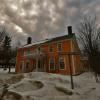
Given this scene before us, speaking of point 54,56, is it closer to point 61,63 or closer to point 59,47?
point 59,47

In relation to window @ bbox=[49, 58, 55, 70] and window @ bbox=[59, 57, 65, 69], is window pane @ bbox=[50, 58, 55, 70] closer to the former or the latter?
window @ bbox=[49, 58, 55, 70]

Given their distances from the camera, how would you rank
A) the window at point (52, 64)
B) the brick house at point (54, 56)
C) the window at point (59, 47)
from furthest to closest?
the window at point (59, 47)
the window at point (52, 64)
the brick house at point (54, 56)

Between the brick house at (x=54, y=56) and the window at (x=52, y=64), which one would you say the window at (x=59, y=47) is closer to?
the brick house at (x=54, y=56)

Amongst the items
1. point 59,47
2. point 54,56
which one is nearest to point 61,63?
point 54,56

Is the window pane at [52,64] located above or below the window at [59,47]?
below

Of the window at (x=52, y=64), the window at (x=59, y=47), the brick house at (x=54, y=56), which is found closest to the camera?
the brick house at (x=54, y=56)

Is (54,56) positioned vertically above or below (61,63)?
above

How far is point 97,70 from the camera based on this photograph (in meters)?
10.3

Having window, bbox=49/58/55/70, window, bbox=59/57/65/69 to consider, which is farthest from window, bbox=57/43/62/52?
window, bbox=49/58/55/70

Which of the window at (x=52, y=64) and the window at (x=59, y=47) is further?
the window at (x=59, y=47)

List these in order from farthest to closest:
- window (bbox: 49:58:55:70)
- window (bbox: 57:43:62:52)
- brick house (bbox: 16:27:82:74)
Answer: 1. window (bbox: 57:43:62:52)
2. window (bbox: 49:58:55:70)
3. brick house (bbox: 16:27:82:74)

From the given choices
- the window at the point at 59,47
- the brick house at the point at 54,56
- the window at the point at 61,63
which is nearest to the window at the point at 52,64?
the brick house at the point at 54,56

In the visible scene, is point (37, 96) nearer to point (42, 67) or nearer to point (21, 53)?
point (42, 67)

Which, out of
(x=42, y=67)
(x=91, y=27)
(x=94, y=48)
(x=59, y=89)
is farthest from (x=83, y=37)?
(x=59, y=89)
